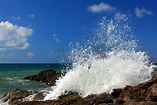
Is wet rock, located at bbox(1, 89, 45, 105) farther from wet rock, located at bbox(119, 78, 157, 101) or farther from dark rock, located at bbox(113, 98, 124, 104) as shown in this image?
dark rock, located at bbox(113, 98, 124, 104)

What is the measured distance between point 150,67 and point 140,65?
51 cm

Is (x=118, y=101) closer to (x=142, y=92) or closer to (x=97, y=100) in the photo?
(x=97, y=100)

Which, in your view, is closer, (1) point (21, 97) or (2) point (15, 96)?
(1) point (21, 97)

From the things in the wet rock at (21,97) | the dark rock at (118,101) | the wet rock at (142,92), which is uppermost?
the wet rock at (21,97)

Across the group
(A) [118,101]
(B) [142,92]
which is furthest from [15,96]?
(B) [142,92]

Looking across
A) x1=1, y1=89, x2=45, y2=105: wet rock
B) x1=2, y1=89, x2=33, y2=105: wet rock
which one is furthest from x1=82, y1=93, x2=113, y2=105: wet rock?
x1=2, y1=89, x2=33, y2=105: wet rock

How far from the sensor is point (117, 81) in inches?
637

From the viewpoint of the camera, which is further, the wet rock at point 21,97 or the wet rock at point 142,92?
the wet rock at point 21,97

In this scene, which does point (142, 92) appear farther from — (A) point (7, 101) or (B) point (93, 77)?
(A) point (7, 101)

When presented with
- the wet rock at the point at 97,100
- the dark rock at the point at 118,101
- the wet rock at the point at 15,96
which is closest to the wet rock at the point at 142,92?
the dark rock at the point at 118,101

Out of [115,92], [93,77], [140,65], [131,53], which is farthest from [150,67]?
[115,92]

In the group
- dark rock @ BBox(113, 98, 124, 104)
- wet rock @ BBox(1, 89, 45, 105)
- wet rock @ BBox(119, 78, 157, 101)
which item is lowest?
dark rock @ BBox(113, 98, 124, 104)

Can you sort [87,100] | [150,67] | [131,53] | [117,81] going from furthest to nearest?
[131,53]
[150,67]
[117,81]
[87,100]

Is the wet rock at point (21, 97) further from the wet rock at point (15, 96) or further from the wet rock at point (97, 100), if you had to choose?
the wet rock at point (97, 100)
